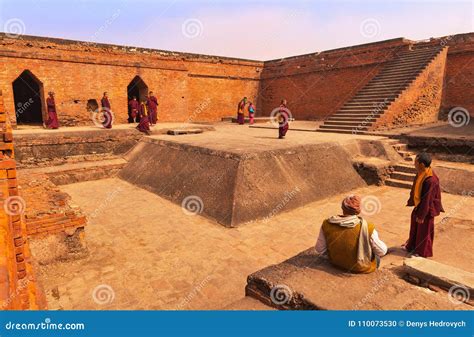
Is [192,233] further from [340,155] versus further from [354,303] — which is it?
[340,155]

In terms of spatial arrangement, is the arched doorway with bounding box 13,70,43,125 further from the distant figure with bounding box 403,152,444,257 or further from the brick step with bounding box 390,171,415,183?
the distant figure with bounding box 403,152,444,257

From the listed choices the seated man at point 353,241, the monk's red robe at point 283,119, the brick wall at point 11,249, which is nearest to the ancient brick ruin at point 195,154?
the brick wall at point 11,249

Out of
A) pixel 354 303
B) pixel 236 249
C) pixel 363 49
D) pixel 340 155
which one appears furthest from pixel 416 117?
pixel 354 303

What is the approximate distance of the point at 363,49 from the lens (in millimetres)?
15539

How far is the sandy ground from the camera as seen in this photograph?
3584 mm

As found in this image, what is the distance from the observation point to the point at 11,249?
2.80 metres

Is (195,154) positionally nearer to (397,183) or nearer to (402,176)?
(397,183)

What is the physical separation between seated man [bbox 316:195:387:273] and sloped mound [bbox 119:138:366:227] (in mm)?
2847

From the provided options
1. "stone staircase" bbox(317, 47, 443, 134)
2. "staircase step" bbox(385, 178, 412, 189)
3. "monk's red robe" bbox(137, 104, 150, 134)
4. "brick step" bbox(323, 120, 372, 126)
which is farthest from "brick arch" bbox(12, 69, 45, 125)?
"staircase step" bbox(385, 178, 412, 189)

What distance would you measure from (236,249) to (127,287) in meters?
1.64

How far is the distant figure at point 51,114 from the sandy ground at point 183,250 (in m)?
7.05

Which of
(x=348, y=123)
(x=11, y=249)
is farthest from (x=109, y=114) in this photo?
(x=11, y=249)

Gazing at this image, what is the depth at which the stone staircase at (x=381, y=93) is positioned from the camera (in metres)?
11.9

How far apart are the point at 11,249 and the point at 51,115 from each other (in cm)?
1123
